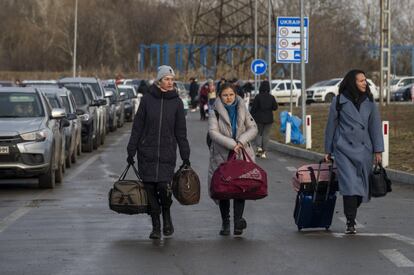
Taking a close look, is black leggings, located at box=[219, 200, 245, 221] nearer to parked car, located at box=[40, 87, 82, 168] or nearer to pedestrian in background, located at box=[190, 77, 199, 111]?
parked car, located at box=[40, 87, 82, 168]

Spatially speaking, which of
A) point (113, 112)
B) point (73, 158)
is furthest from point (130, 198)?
point (113, 112)

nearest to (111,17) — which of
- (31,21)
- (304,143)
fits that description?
(31,21)

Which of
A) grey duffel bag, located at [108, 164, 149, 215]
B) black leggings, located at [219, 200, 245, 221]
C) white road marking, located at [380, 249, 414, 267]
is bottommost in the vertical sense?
white road marking, located at [380, 249, 414, 267]

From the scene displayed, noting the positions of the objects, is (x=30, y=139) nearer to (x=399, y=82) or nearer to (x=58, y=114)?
(x=58, y=114)

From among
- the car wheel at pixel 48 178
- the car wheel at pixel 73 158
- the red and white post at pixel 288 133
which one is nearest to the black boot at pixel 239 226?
the car wheel at pixel 48 178

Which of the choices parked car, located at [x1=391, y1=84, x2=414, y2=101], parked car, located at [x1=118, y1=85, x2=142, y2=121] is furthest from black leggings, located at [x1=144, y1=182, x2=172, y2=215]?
parked car, located at [x1=391, y1=84, x2=414, y2=101]

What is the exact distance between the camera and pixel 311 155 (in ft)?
84.3

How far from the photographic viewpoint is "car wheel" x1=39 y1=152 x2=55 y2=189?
17.8 meters

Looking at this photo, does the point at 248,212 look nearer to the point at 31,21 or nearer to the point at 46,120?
the point at 46,120

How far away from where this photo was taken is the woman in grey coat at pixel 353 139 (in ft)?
39.3

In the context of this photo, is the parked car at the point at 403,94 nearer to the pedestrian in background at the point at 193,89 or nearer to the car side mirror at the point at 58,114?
the pedestrian in background at the point at 193,89

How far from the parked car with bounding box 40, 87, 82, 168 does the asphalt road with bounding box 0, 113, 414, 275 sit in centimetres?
459

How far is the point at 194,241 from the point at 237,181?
0.73 meters

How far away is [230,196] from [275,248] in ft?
3.12
